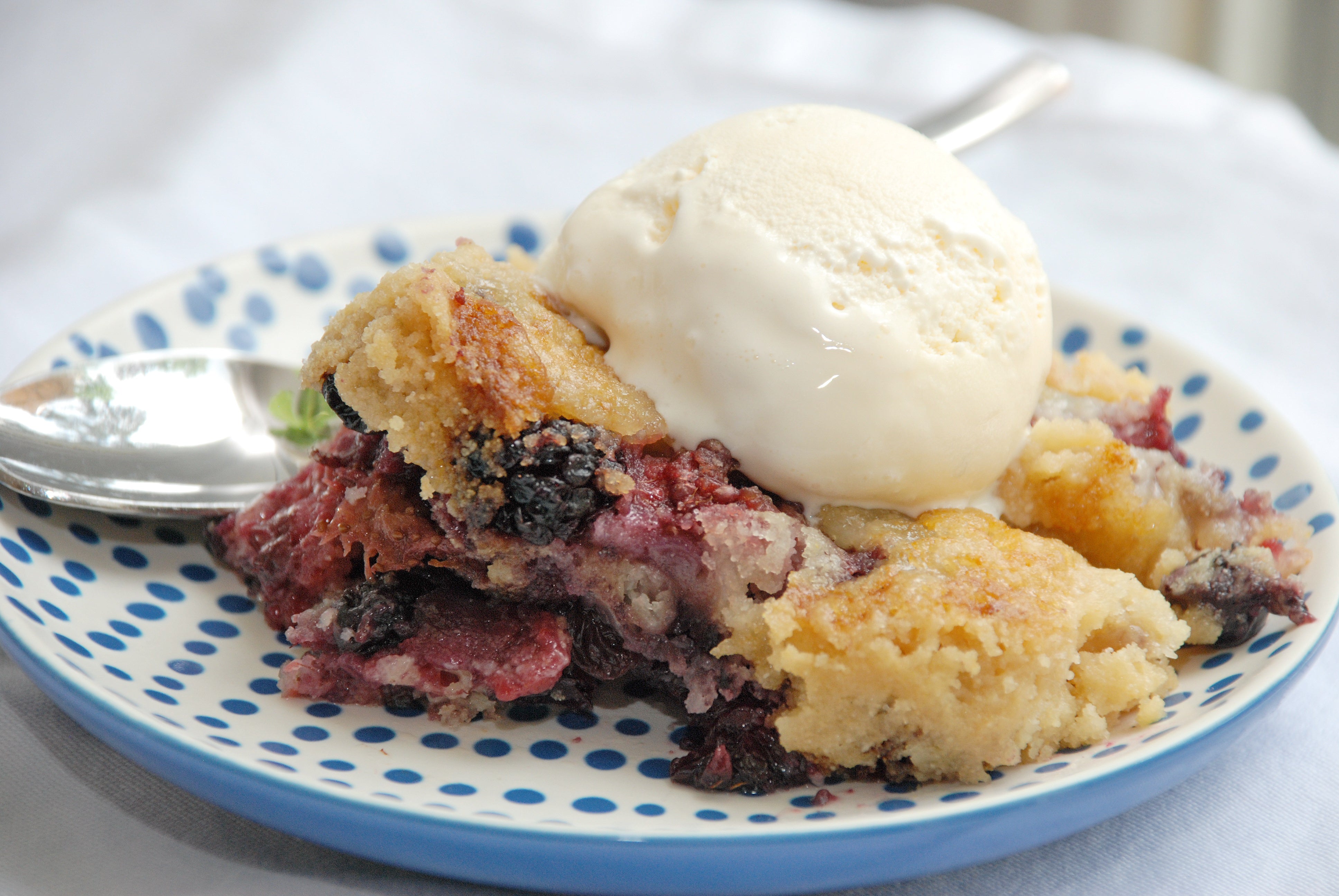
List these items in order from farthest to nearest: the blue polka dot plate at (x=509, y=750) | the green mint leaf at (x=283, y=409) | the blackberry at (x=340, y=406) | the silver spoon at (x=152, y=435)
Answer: the green mint leaf at (x=283, y=409) < the silver spoon at (x=152, y=435) < the blackberry at (x=340, y=406) < the blue polka dot plate at (x=509, y=750)

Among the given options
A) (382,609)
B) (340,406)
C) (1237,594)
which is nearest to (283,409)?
(340,406)

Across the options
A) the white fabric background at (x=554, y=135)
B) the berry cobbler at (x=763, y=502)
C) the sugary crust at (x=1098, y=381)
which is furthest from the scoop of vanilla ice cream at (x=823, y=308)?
the white fabric background at (x=554, y=135)

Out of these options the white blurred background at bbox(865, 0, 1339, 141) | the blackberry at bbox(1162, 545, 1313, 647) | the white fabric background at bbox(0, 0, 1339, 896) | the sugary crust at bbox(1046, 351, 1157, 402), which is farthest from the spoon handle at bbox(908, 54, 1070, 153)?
the white blurred background at bbox(865, 0, 1339, 141)

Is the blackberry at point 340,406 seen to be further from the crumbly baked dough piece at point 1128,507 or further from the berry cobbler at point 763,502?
the crumbly baked dough piece at point 1128,507

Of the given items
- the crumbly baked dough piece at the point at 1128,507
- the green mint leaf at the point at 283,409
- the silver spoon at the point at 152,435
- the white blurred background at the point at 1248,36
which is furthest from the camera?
the white blurred background at the point at 1248,36

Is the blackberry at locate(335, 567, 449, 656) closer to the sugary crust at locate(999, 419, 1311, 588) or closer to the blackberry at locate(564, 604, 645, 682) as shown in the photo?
the blackberry at locate(564, 604, 645, 682)

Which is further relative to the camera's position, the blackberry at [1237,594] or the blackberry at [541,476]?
the blackberry at [1237,594]
